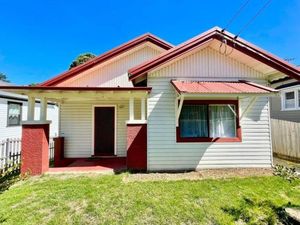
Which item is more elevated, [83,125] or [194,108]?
[194,108]

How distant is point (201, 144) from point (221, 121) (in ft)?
4.26

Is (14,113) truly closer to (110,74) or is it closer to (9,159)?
(9,159)

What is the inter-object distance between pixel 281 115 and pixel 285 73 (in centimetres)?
880

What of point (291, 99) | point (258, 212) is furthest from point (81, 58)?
point (258, 212)

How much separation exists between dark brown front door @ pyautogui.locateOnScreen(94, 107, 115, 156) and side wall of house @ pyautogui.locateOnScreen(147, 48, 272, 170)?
374 centimetres

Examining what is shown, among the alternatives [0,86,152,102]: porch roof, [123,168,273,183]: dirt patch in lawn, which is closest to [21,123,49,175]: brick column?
[0,86,152,102]: porch roof

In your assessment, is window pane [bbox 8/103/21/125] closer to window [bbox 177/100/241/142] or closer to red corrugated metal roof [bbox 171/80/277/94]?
red corrugated metal roof [bbox 171/80/277/94]

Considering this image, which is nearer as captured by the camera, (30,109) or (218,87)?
(218,87)

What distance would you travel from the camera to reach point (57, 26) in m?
20.4

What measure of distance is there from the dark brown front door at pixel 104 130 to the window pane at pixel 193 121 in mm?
4527

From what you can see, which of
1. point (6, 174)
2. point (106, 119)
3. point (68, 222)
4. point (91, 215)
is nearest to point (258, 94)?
point (91, 215)

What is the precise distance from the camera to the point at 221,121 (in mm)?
8109

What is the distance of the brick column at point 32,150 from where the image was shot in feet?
23.9

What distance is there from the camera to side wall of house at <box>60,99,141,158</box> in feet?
34.9
